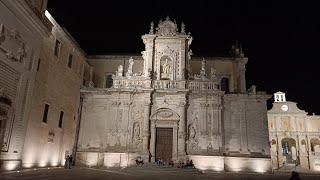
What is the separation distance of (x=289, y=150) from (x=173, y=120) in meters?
34.5

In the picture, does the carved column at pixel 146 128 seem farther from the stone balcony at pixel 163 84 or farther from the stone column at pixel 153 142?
the stone balcony at pixel 163 84

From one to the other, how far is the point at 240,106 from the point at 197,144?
5.28m

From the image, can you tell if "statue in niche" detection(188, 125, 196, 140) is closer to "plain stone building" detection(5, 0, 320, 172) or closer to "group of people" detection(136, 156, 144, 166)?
"plain stone building" detection(5, 0, 320, 172)

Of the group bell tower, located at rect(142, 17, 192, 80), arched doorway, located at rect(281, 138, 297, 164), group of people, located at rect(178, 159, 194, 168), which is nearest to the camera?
group of people, located at rect(178, 159, 194, 168)

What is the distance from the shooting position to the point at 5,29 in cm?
1370

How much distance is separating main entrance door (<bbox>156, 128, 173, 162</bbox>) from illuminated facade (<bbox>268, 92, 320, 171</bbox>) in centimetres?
2699

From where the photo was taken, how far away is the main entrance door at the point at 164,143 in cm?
2439

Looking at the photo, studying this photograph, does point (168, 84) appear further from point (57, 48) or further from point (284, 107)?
point (284, 107)

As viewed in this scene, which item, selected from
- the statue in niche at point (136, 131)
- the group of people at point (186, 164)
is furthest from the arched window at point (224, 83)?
the statue in niche at point (136, 131)

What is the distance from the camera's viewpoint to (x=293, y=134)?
47094 mm

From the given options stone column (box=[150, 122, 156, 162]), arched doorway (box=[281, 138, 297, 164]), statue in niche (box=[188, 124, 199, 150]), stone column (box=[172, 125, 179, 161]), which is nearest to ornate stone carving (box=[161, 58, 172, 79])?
stone column (box=[150, 122, 156, 162])

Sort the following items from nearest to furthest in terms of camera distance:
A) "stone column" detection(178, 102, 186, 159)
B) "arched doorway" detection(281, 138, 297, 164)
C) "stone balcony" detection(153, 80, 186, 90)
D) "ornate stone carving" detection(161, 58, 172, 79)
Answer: "stone column" detection(178, 102, 186, 159)
"stone balcony" detection(153, 80, 186, 90)
"ornate stone carving" detection(161, 58, 172, 79)
"arched doorway" detection(281, 138, 297, 164)

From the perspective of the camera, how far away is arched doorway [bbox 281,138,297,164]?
47469 mm

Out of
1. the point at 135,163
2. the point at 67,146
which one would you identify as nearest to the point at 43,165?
the point at 67,146
